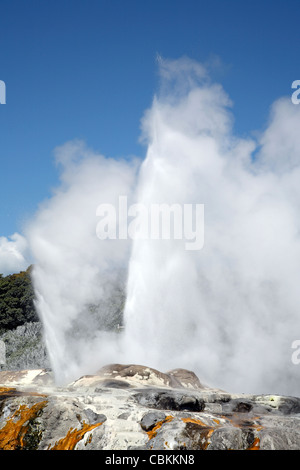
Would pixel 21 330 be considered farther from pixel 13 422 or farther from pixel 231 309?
pixel 13 422

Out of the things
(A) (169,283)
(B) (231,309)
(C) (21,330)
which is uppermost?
(A) (169,283)

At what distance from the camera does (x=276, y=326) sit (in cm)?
4078

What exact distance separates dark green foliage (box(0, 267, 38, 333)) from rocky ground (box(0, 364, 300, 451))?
1477 inches

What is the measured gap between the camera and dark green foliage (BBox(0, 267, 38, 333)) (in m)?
46.2

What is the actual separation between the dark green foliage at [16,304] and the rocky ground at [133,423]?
123ft

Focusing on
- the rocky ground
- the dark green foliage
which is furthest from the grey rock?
the dark green foliage

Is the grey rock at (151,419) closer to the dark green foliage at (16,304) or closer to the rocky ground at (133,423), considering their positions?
the rocky ground at (133,423)

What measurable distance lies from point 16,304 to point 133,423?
42598 mm

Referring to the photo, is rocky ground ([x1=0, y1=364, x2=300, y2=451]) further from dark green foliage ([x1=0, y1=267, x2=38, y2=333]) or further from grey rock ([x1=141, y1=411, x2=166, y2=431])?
dark green foliage ([x1=0, y1=267, x2=38, y2=333])

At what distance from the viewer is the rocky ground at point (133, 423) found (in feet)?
25.2

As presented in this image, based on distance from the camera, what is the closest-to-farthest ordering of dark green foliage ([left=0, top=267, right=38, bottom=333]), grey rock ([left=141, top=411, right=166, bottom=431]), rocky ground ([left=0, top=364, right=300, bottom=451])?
rocky ground ([left=0, top=364, right=300, bottom=451])
grey rock ([left=141, top=411, right=166, bottom=431])
dark green foliage ([left=0, top=267, right=38, bottom=333])
